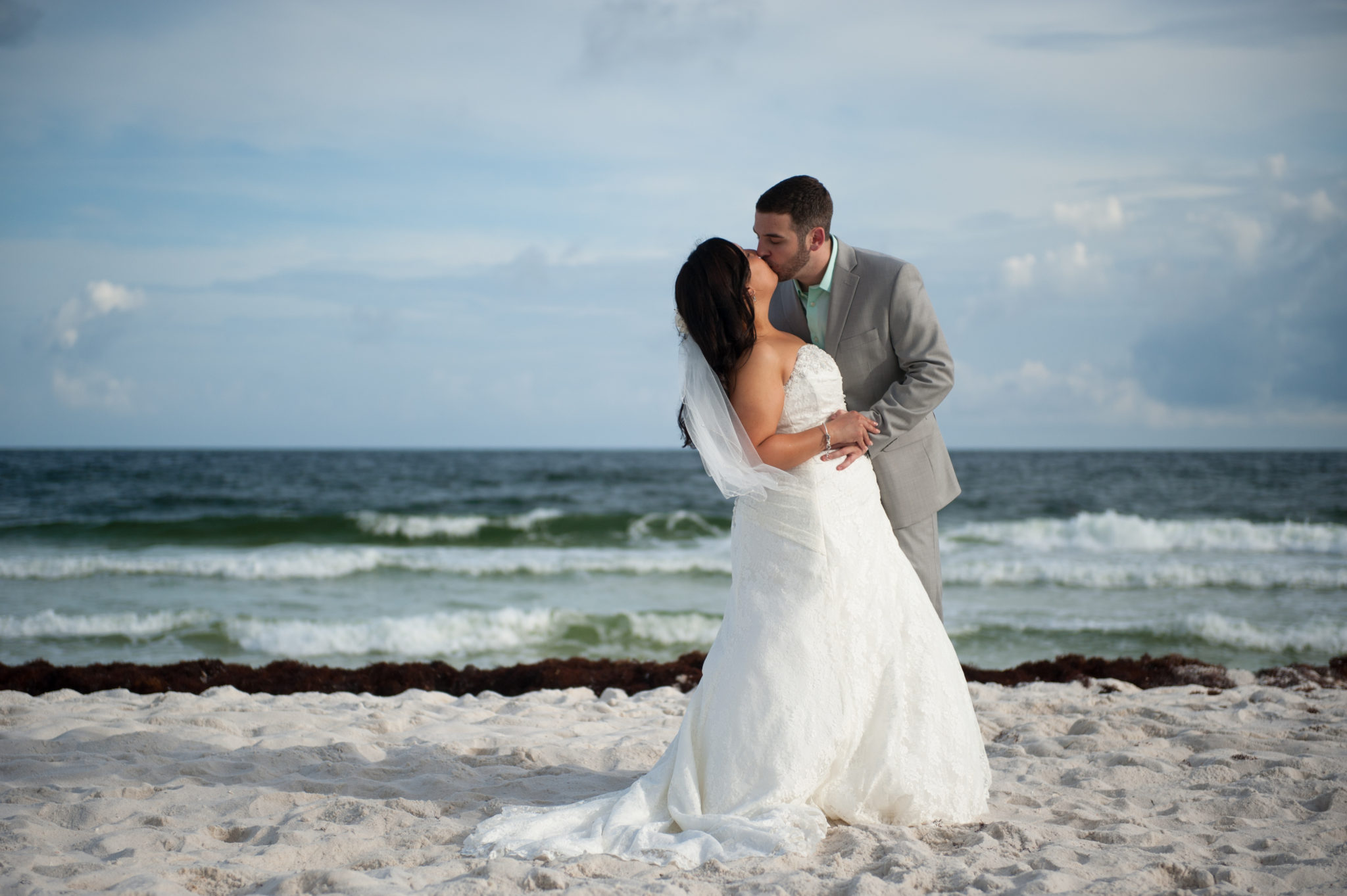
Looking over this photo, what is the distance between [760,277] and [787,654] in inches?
53.4

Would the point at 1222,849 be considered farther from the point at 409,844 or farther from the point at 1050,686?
the point at 1050,686

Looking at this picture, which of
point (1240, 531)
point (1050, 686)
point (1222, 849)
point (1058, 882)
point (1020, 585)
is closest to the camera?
point (1058, 882)

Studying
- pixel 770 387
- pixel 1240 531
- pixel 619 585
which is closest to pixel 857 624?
pixel 770 387

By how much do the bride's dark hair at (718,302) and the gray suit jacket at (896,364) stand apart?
2.03ft

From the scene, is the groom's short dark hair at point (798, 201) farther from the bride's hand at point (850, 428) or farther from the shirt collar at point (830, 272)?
the bride's hand at point (850, 428)

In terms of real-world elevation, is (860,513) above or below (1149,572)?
above

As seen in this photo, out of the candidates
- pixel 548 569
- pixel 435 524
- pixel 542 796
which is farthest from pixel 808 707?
pixel 435 524

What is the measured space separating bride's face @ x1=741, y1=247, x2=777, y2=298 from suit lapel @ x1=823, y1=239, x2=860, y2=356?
0.40 meters

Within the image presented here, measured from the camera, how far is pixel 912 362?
348 centimetres

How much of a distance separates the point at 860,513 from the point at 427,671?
14.4ft

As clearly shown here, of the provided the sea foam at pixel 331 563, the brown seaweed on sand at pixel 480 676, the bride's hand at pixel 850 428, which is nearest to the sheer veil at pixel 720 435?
the bride's hand at pixel 850 428

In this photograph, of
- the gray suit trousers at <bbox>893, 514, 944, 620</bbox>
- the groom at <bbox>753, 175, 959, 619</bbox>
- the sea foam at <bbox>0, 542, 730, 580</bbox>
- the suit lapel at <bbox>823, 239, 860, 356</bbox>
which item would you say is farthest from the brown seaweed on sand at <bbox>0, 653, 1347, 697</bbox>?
the sea foam at <bbox>0, 542, 730, 580</bbox>

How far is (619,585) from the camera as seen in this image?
491 inches

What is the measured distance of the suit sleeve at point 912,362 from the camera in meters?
3.34
